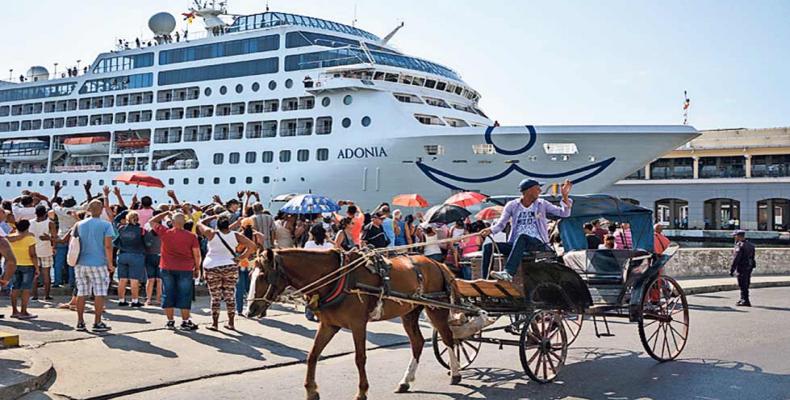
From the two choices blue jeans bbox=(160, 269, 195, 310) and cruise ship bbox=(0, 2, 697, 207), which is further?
cruise ship bbox=(0, 2, 697, 207)

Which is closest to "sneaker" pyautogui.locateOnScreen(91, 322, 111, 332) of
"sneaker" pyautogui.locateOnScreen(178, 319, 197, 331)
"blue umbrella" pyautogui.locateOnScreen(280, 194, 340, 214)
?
"sneaker" pyautogui.locateOnScreen(178, 319, 197, 331)

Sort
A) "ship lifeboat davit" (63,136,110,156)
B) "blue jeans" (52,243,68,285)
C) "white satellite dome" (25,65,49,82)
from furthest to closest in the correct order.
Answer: "white satellite dome" (25,65,49,82), "ship lifeboat davit" (63,136,110,156), "blue jeans" (52,243,68,285)

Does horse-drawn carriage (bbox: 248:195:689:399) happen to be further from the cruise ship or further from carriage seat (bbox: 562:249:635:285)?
the cruise ship

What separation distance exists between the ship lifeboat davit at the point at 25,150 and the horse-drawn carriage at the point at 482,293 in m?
43.1

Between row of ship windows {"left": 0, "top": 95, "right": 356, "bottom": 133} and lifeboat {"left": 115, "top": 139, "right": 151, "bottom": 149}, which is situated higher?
row of ship windows {"left": 0, "top": 95, "right": 356, "bottom": 133}

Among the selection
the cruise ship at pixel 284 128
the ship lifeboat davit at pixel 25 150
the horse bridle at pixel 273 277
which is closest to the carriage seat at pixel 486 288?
the horse bridle at pixel 273 277

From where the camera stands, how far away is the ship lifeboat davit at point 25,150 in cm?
4519

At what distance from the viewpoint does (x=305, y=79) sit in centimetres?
3247

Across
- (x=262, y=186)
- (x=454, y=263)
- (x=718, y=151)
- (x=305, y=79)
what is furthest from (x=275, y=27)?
(x=718, y=151)

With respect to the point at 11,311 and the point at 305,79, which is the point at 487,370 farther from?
the point at 305,79

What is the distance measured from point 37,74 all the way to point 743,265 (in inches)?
1923

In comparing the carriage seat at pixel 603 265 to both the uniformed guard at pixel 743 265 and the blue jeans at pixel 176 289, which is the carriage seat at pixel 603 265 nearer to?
the blue jeans at pixel 176 289

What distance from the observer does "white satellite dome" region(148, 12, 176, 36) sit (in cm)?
4262

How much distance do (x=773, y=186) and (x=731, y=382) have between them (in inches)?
1947
